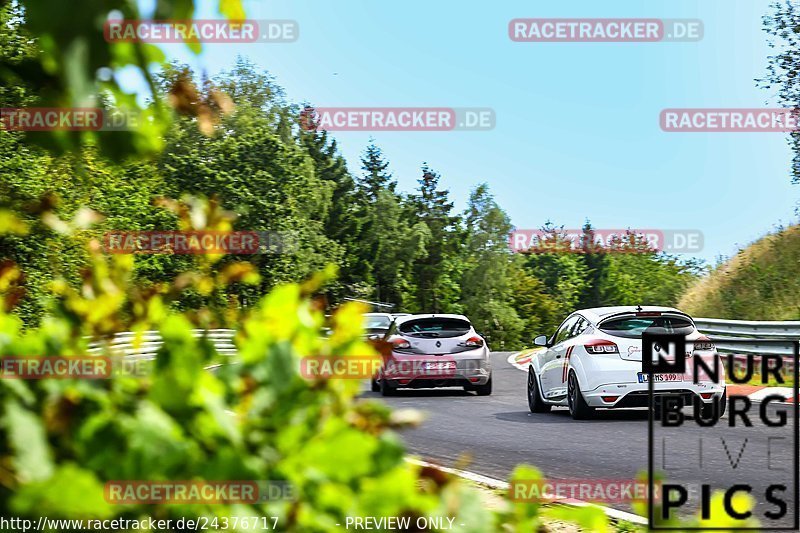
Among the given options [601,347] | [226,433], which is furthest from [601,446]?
[226,433]

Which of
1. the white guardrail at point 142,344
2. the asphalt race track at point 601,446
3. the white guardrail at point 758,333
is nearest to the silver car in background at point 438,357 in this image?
the asphalt race track at point 601,446

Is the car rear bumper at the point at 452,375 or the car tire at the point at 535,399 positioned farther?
the car rear bumper at the point at 452,375

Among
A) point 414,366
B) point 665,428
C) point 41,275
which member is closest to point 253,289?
point 41,275

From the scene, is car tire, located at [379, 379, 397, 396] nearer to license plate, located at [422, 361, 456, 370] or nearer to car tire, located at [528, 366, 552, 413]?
license plate, located at [422, 361, 456, 370]

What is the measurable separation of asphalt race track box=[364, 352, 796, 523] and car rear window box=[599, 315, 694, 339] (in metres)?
1.16

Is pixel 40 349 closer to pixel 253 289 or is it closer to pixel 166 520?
pixel 166 520

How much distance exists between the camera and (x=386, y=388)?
19484 millimetres

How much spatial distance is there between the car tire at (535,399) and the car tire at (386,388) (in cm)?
392

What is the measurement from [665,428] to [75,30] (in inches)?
459

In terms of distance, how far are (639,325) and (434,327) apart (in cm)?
639

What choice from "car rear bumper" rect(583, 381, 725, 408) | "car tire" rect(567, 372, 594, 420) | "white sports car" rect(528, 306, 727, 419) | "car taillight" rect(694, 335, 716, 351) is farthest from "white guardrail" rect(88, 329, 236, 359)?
"car tire" rect(567, 372, 594, 420)

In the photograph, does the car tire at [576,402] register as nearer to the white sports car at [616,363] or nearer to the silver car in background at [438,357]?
the white sports car at [616,363]

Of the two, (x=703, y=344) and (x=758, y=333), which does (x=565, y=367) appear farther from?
(x=703, y=344)

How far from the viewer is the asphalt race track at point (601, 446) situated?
912cm
